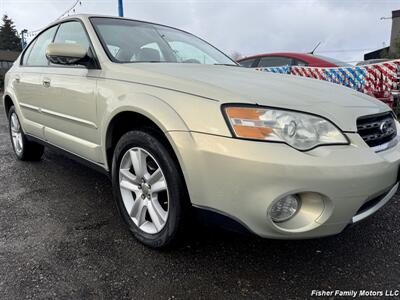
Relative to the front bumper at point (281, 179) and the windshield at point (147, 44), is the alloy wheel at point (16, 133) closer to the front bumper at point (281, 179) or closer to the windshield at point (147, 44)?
the windshield at point (147, 44)

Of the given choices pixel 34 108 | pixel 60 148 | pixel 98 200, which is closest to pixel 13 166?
pixel 34 108

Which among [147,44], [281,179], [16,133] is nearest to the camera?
[281,179]

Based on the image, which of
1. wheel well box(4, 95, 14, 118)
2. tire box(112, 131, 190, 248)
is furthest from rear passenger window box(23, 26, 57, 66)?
tire box(112, 131, 190, 248)

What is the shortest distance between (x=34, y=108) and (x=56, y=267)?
200 centimetres

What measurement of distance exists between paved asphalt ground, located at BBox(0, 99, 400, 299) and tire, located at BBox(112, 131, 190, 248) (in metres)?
0.15

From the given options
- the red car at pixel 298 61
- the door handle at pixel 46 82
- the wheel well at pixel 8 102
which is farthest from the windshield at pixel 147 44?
the red car at pixel 298 61

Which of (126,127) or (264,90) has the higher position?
(264,90)

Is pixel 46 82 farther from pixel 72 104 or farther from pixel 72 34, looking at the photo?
pixel 72 104

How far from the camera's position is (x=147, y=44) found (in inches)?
116

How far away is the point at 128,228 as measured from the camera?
2387mm

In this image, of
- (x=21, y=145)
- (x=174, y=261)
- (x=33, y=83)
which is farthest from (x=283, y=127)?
(x=21, y=145)

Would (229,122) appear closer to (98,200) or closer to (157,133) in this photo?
(157,133)

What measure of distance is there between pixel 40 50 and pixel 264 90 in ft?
9.15

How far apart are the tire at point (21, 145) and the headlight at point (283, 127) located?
10.4 feet
